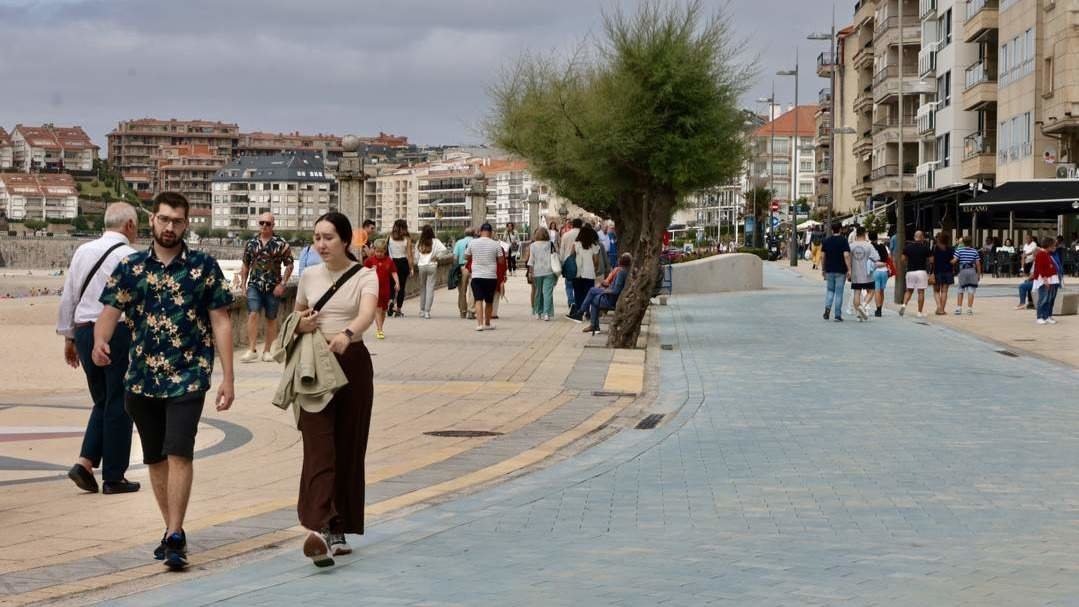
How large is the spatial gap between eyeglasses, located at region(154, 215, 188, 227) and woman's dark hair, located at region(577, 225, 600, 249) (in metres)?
19.8

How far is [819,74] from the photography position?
390ft

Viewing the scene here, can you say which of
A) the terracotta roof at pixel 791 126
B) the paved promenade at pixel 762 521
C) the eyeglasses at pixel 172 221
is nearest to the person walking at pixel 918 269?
the paved promenade at pixel 762 521

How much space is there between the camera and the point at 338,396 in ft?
25.9

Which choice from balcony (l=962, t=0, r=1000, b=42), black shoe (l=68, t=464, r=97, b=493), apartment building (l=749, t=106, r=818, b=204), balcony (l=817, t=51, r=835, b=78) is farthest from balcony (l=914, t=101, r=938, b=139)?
apartment building (l=749, t=106, r=818, b=204)

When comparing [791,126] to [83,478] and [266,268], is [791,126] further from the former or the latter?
[83,478]

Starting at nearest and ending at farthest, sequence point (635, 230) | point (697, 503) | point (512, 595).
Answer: point (512, 595)
point (697, 503)
point (635, 230)

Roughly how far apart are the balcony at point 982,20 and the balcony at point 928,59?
9033 millimetres

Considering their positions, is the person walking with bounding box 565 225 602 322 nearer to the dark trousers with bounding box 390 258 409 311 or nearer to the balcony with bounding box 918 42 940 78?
the dark trousers with bounding box 390 258 409 311

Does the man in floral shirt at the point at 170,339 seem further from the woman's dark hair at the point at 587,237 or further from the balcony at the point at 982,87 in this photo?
the balcony at the point at 982,87

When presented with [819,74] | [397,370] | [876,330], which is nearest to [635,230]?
[876,330]

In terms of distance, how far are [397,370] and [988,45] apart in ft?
168

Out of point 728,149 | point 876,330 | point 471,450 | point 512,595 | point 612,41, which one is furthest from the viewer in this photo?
point 728,149

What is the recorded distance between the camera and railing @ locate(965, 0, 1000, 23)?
62.5 meters

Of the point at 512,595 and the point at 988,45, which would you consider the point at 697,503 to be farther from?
the point at 988,45
